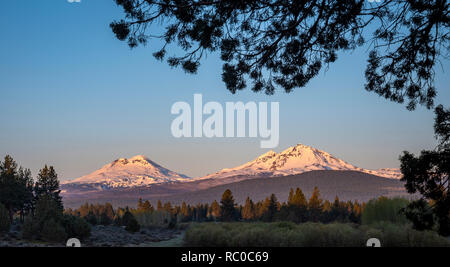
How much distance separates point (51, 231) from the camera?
35219 millimetres

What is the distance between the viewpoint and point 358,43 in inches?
429

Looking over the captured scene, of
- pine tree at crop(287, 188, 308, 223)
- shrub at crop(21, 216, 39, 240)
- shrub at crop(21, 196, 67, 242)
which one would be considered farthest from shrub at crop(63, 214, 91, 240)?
pine tree at crop(287, 188, 308, 223)

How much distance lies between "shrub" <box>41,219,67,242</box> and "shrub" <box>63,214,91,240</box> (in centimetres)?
341

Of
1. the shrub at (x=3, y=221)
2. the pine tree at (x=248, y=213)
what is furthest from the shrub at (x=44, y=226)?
the pine tree at (x=248, y=213)

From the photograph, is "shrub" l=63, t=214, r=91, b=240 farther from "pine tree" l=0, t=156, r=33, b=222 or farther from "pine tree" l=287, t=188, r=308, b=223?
"pine tree" l=287, t=188, r=308, b=223

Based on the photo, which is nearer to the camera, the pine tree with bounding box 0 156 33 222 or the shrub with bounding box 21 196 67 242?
the shrub with bounding box 21 196 67 242

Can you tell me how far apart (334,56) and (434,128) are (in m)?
2.96

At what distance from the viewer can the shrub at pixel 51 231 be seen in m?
35.0

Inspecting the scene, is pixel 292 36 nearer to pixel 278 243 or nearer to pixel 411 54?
pixel 411 54

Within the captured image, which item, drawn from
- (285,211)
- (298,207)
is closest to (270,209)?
(285,211)

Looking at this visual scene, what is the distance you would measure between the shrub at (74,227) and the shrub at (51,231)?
3.41 metres

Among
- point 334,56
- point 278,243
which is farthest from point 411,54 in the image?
point 278,243

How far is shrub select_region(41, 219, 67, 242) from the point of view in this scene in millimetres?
35000
